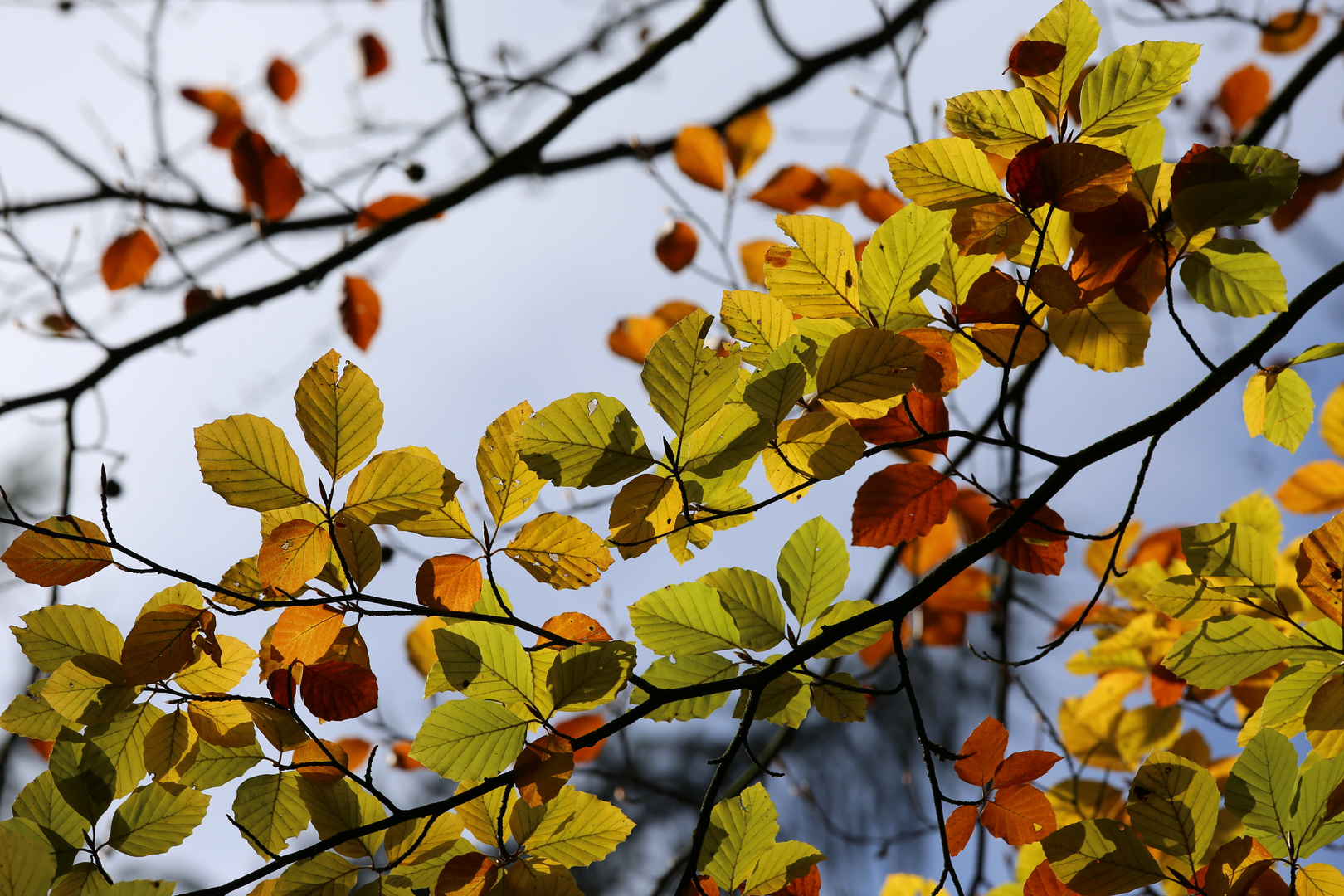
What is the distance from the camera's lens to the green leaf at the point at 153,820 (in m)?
0.49

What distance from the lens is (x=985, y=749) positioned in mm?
504

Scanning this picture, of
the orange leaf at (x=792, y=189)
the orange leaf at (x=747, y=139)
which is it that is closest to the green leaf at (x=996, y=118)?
the orange leaf at (x=792, y=189)

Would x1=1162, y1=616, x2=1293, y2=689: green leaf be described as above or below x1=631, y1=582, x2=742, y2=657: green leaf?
above

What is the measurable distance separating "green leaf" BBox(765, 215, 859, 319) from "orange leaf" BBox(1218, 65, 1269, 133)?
6.14 ft

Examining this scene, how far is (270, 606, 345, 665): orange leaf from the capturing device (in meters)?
0.46

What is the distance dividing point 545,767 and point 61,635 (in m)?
0.31

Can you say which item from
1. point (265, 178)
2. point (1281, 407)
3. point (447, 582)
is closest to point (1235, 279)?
point (1281, 407)

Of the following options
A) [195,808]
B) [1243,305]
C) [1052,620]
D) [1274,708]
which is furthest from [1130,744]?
[195,808]

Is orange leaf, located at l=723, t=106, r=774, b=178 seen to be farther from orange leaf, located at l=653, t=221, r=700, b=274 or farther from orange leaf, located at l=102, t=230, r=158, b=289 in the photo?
orange leaf, located at l=102, t=230, r=158, b=289

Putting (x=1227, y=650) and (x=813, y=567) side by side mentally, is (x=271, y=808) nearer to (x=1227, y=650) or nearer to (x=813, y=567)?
(x=813, y=567)

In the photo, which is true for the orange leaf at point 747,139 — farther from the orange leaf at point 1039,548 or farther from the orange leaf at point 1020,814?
the orange leaf at point 1020,814

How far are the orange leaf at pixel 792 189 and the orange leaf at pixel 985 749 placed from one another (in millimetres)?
1135

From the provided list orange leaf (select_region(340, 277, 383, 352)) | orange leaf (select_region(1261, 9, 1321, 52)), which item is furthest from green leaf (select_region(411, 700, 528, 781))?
orange leaf (select_region(1261, 9, 1321, 52))

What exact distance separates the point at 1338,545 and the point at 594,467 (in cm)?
48
